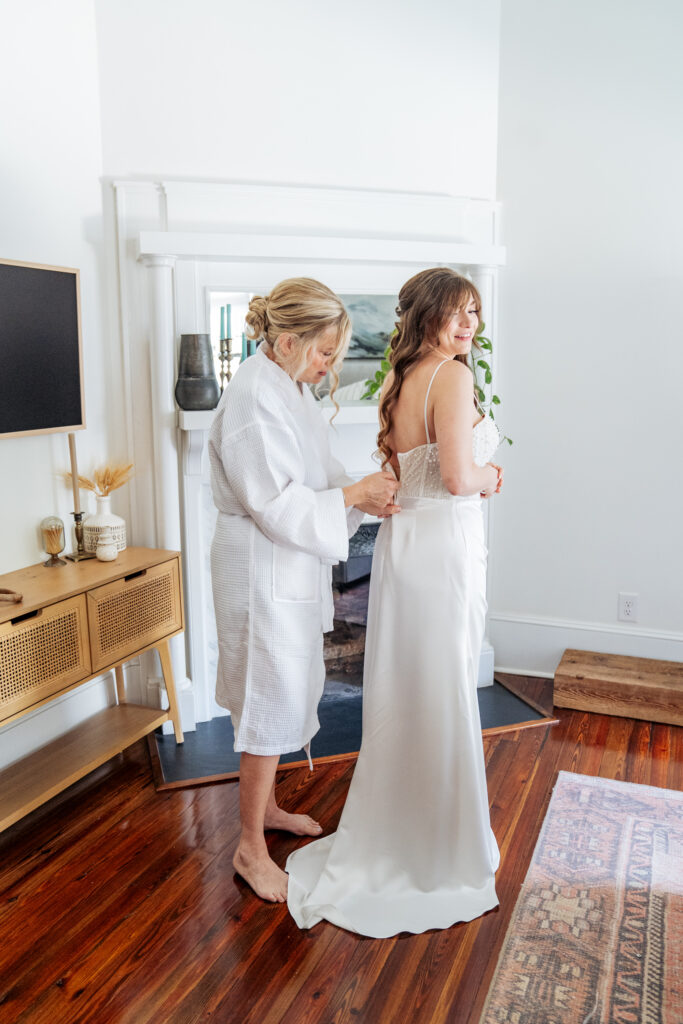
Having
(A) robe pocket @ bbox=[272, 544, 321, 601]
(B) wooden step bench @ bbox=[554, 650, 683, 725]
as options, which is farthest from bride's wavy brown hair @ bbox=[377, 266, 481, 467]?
(B) wooden step bench @ bbox=[554, 650, 683, 725]

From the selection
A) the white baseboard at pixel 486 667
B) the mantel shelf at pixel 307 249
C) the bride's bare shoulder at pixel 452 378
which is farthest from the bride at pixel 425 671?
the white baseboard at pixel 486 667

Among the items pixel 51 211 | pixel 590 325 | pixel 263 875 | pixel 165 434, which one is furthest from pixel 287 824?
pixel 590 325

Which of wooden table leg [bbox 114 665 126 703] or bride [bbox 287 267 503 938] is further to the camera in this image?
wooden table leg [bbox 114 665 126 703]

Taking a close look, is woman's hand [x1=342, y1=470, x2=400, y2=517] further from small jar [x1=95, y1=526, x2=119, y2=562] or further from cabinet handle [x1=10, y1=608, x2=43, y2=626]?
small jar [x1=95, y1=526, x2=119, y2=562]

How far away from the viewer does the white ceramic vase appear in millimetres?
2889

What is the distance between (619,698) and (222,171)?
2.54m

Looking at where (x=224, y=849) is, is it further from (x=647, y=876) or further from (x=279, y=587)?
(x=647, y=876)

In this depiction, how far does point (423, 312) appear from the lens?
2.09m

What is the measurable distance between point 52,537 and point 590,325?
2.29m

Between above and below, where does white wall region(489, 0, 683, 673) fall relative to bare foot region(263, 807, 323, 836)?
above

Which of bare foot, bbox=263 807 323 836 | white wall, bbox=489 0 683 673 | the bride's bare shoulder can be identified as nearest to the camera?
the bride's bare shoulder

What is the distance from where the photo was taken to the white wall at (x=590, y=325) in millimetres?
3287

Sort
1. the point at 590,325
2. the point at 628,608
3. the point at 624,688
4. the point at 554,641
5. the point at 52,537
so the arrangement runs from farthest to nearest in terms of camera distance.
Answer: the point at 554,641, the point at 628,608, the point at 590,325, the point at 624,688, the point at 52,537

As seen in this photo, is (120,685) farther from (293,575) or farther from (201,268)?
(201,268)
